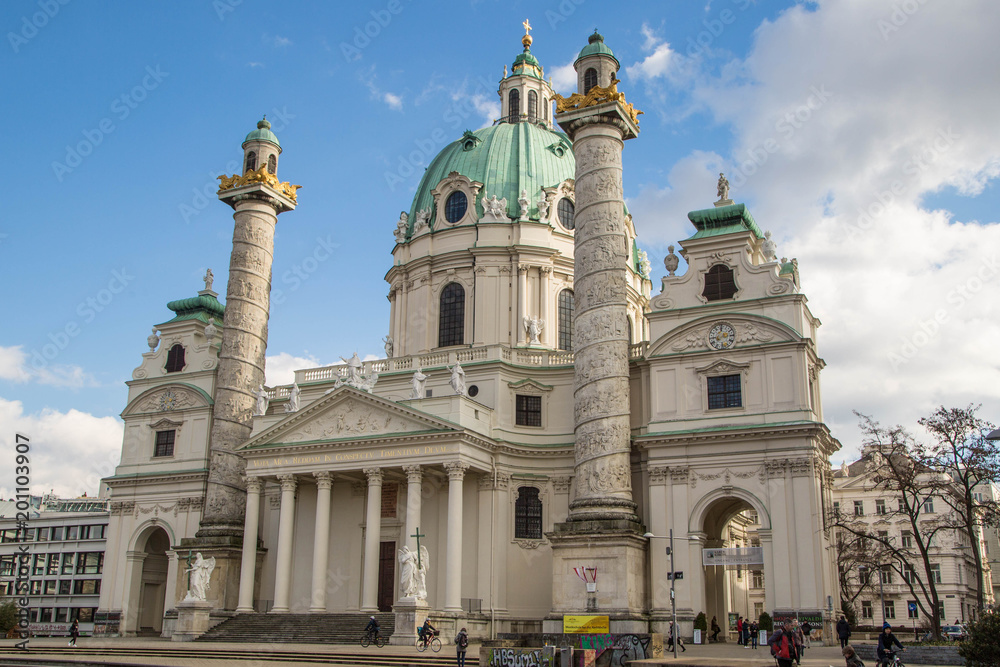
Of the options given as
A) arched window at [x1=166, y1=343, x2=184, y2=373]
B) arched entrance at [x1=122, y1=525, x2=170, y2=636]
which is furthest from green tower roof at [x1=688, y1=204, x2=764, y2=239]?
arched entrance at [x1=122, y1=525, x2=170, y2=636]

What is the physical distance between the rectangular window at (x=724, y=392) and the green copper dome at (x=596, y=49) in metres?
13.8

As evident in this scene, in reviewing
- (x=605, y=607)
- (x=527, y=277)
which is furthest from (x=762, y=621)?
(x=527, y=277)

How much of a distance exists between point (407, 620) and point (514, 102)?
31436 millimetres

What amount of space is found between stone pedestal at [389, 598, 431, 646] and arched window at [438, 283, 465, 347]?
16254 mm

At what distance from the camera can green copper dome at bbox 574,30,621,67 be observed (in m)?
39.4

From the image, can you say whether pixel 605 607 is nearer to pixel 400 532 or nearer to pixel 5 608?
pixel 400 532

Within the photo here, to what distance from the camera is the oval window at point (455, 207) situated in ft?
163

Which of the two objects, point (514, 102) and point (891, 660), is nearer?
point (891, 660)

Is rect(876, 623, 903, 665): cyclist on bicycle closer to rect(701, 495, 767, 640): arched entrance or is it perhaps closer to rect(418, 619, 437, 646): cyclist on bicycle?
rect(701, 495, 767, 640): arched entrance

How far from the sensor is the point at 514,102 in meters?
54.5

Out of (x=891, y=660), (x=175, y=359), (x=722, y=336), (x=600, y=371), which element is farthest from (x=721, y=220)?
(x=175, y=359)

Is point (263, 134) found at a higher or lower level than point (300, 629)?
higher

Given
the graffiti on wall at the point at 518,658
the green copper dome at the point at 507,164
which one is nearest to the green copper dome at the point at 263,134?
the green copper dome at the point at 507,164

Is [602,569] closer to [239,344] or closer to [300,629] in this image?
[300,629]
